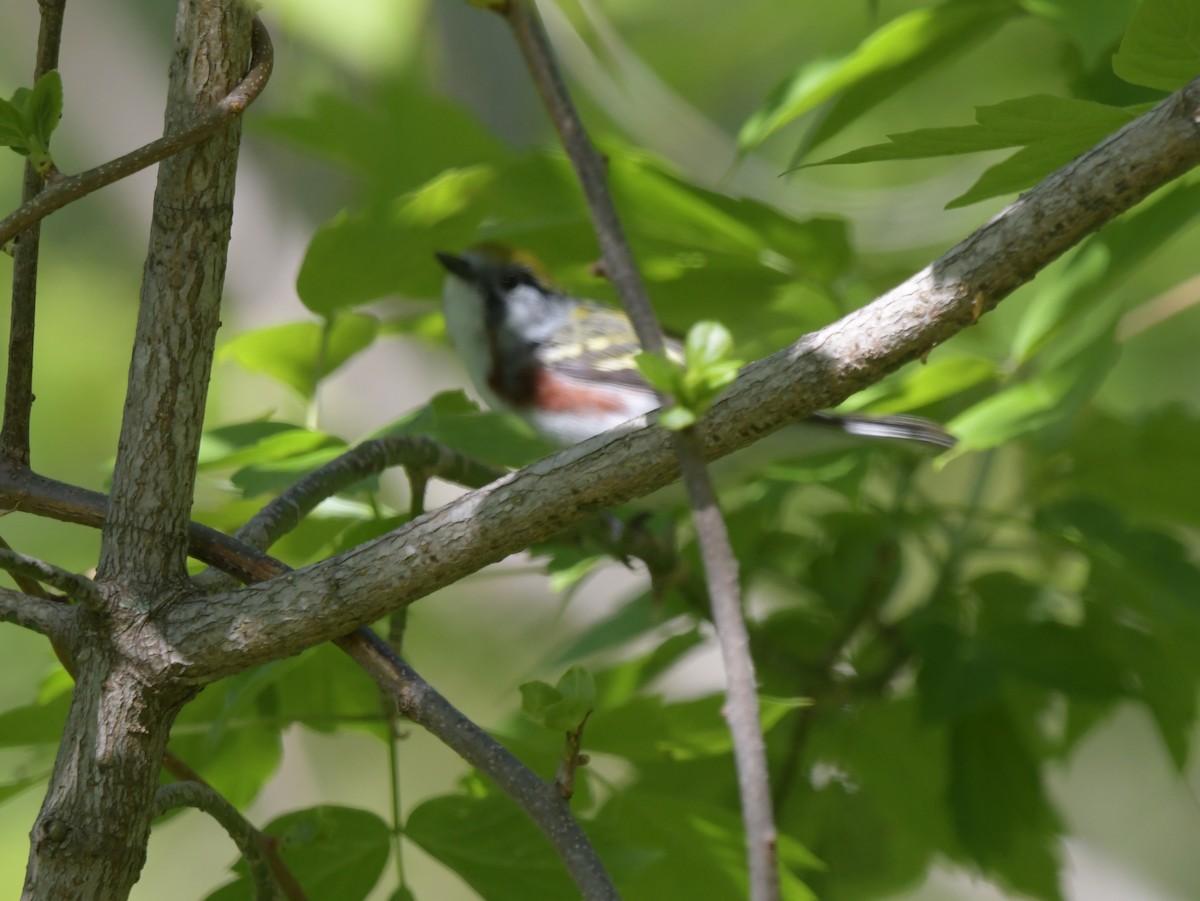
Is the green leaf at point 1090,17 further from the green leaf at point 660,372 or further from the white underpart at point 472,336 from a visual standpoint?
the white underpart at point 472,336

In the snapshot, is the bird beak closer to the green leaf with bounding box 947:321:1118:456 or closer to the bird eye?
the bird eye

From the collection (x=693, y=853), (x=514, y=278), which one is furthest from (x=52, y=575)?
(x=514, y=278)

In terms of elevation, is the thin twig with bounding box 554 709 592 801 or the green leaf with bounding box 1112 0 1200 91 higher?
the green leaf with bounding box 1112 0 1200 91

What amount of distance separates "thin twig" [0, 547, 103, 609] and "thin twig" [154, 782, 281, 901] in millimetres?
128

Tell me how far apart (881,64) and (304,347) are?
0.68m

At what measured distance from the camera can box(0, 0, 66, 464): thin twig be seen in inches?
28.5

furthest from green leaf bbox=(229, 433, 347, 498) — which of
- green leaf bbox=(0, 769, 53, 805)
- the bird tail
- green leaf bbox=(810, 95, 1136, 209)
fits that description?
the bird tail

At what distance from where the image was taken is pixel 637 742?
104 cm

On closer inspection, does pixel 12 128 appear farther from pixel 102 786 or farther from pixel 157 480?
pixel 102 786

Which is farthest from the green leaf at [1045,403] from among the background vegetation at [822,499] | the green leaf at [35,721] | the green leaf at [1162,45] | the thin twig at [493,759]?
the green leaf at [35,721]

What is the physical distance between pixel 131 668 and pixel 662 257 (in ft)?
2.78

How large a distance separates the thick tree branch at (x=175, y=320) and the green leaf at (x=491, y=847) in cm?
32

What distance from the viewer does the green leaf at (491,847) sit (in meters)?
0.87

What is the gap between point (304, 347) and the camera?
1.31 meters
